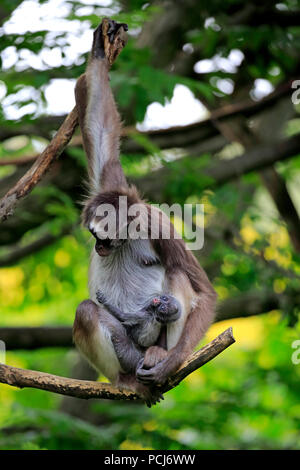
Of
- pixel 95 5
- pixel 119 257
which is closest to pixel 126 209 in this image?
pixel 119 257

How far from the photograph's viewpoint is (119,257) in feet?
22.7

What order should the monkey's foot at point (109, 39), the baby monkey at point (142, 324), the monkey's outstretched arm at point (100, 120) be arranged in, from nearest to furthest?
the baby monkey at point (142, 324) < the monkey's foot at point (109, 39) < the monkey's outstretched arm at point (100, 120)

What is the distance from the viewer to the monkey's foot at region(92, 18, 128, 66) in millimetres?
6629

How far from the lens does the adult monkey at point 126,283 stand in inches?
242

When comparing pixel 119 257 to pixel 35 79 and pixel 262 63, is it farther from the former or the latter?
pixel 262 63

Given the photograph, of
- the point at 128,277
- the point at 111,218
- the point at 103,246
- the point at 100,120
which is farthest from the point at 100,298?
the point at 100,120

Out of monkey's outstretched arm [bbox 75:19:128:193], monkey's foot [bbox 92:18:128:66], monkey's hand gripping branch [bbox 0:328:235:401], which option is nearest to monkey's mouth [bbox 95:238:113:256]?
monkey's outstretched arm [bbox 75:19:128:193]

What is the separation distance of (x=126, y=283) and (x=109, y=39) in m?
2.49

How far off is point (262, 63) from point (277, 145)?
1.62 metres

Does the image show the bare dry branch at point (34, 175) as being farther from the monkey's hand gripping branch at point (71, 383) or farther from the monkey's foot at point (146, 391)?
the monkey's foot at point (146, 391)

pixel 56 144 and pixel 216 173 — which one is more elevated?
pixel 56 144

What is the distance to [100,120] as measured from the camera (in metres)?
7.32

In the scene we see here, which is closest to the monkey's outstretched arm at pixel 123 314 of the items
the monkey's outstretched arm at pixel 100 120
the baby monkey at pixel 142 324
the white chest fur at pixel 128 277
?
the baby monkey at pixel 142 324

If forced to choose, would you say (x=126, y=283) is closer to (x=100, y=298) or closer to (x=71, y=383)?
(x=100, y=298)
